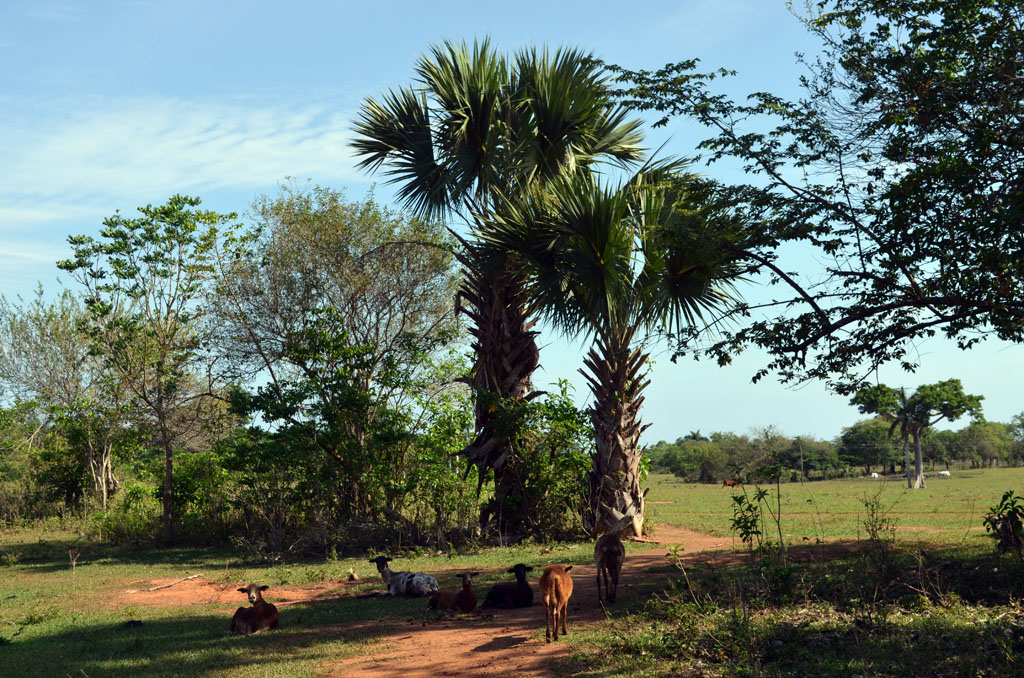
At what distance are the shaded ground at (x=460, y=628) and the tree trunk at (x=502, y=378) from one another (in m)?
3.48

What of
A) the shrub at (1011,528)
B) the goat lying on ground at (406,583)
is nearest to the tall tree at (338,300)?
the goat lying on ground at (406,583)

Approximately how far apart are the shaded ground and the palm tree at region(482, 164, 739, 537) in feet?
7.52

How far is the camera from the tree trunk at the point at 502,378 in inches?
647

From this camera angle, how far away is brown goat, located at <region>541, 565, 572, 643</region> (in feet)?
26.5

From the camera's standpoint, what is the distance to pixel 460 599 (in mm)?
9844

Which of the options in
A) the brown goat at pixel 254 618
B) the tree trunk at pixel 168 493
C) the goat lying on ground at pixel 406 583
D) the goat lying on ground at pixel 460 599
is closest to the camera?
the brown goat at pixel 254 618

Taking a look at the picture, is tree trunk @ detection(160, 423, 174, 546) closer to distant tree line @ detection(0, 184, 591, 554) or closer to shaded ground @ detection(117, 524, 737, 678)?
distant tree line @ detection(0, 184, 591, 554)

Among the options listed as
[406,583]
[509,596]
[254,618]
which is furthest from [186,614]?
[509,596]

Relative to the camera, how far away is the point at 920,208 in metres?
8.99

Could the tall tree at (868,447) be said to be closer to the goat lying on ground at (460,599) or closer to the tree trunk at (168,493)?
the tree trunk at (168,493)

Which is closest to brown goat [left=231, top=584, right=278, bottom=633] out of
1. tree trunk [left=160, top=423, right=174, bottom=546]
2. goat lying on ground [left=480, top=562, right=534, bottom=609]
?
goat lying on ground [left=480, top=562, right=534, bottom=609]

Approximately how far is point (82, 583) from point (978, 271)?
1482 centimetres

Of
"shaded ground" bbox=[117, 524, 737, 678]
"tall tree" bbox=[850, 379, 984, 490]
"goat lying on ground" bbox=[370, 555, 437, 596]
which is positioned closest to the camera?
"shaded ground" bbox=[117, 524, 737, 678]

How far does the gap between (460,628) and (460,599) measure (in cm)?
82
